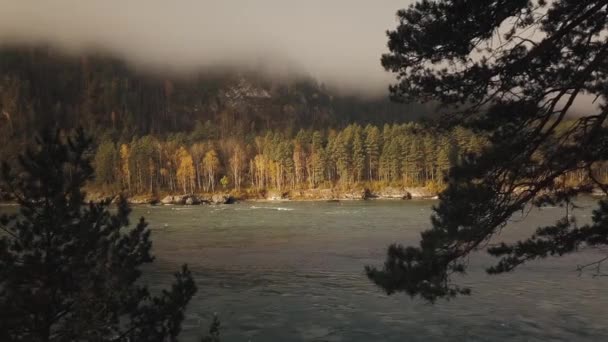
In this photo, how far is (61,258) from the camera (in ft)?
28.0

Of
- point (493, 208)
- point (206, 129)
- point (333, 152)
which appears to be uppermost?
point (206, 129)

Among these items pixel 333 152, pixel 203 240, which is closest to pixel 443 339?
pixel 203 240

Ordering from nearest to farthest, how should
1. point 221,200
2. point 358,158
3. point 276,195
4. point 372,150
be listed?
point 221,200 < point 276,195 < point 358,158 < point 372,150

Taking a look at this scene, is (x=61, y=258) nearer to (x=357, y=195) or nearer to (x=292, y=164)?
(x=357, y=195)

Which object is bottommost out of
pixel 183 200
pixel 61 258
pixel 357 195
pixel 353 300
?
pixel 353 300

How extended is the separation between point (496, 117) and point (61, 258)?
342 inches

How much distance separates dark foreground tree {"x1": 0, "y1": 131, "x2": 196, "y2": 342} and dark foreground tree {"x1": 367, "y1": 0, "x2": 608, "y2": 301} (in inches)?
187

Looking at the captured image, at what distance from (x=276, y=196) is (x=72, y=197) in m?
96.6

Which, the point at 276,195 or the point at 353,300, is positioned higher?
the point at 276,195

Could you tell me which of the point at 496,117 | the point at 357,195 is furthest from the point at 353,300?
the point at 357,195

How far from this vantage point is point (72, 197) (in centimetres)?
872

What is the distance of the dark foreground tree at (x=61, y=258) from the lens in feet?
25.9

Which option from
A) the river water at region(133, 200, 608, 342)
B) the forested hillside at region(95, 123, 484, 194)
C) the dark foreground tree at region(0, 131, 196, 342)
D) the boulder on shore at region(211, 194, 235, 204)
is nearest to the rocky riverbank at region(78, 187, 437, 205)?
the boulder on shore at region(211, 194, 235, 204)

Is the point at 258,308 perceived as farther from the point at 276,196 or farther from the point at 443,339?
the point at 276,196
